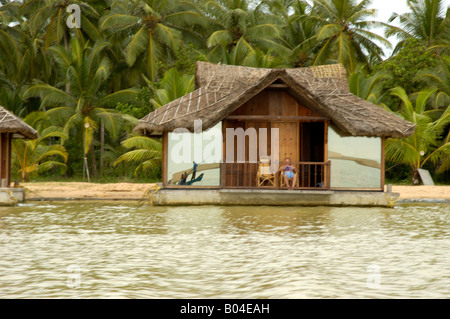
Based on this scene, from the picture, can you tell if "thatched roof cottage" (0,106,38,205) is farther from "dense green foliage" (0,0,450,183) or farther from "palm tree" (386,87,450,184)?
"palm tree" (386,87,450,184)

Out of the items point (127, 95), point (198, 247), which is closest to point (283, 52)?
point (127, 95)

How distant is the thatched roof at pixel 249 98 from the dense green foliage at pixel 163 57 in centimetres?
477

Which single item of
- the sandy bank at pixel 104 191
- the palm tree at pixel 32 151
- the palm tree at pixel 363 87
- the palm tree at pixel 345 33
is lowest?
the sandy bank at pixel 104 191

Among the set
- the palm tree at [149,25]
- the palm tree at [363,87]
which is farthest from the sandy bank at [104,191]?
the palm tree at [149,25]

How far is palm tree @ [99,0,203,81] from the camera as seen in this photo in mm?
27312

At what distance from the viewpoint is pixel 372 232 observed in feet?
33.0

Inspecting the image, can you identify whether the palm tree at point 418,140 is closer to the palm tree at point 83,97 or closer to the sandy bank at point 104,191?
the sandy bank at point 104,191

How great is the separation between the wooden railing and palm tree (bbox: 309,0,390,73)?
11.3 m

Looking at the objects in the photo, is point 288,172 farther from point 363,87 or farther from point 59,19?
point 59,19

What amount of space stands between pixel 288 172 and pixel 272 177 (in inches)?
18.1

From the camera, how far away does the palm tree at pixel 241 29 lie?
27.7m

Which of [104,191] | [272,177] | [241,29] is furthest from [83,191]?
[241,29]

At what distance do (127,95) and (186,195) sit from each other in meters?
12.6
